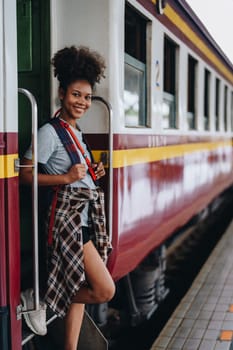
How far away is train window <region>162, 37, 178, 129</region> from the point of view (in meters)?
5.39

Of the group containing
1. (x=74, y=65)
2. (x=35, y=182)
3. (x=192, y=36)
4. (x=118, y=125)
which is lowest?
(x=35, y=182)

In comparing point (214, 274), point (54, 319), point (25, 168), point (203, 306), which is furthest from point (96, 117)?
point (214, 274)

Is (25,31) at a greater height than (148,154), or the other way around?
(25,31)

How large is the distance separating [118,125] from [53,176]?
0.80 metres

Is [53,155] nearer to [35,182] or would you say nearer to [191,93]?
[35,182]

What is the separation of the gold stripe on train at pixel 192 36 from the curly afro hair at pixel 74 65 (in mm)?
1411

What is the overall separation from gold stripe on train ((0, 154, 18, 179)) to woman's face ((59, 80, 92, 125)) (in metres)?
0.54

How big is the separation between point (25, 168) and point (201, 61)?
4207mm

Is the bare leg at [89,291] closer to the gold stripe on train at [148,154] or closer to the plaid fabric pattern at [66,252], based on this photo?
the plaid fabric pattern at [66,252]

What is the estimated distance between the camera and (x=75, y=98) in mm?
3422

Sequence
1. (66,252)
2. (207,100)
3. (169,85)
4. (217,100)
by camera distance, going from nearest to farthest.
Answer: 1. (66,252)
2. (169,85)
3. (207,100)
4. (217,100)

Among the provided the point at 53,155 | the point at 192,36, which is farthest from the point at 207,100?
the point at 53,155

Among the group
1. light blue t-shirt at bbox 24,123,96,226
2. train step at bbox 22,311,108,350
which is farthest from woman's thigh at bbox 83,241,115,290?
train step at bbox 22,311,108,350

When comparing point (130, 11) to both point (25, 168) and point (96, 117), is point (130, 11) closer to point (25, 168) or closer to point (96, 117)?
point (96, 117)
